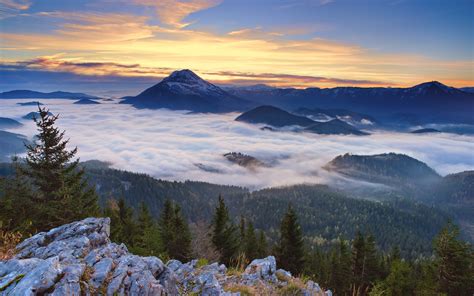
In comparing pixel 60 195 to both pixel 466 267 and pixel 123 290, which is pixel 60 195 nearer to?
pixel 123 290

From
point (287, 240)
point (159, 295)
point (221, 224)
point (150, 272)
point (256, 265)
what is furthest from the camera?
point (221, 224)

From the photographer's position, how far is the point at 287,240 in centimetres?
3831

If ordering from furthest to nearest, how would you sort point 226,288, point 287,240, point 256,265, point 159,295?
point 287,240
point 256,265
point 226,288
point 159,295

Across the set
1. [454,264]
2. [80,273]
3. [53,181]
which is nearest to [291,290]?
[80,273]

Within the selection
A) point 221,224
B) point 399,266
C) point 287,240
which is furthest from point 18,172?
point 399,266

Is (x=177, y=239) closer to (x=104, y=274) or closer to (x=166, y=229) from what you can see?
(x=166, y=229)

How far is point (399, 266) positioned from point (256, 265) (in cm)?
2631

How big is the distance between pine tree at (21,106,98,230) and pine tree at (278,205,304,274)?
77.5ft

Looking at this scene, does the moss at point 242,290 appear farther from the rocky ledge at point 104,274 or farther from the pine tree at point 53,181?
the pine tree at point 53,181

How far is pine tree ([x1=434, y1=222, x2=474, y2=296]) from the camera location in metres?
26.0

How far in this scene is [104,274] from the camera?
8266 millimetres

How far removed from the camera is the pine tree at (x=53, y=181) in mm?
20531

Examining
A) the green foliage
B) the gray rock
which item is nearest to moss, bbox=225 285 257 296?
the gray rock

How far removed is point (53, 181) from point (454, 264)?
34.8 meters
